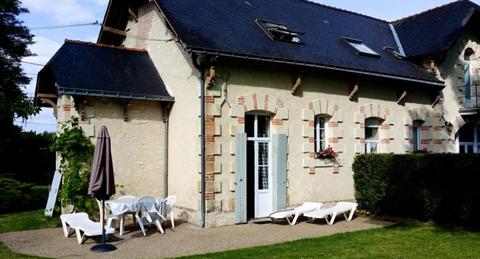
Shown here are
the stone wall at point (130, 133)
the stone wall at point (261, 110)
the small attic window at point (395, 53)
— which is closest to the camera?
the stone wall at point (130, 133)

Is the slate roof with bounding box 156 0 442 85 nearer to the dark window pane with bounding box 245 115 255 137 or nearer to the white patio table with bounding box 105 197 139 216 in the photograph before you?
the dark window pane with bounding box 245 115 255 137

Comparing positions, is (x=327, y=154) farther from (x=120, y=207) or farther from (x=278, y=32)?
(x=120, y=207)

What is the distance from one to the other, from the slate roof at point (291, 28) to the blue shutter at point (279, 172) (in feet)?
6.27

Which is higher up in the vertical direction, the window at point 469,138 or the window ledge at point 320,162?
the window at point 469,138

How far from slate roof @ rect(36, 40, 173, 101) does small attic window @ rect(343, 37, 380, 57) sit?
6035 mm

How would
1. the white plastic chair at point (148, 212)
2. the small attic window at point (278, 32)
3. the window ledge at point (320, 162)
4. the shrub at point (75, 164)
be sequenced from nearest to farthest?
the white plastic chair at point (148, 212)
the shrub at point (75, 164)
the window ledge at point (320, 162)
the small attic window at point (278, 32)

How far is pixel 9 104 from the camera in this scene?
14.5 m

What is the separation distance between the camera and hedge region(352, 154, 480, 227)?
9305 millimetres

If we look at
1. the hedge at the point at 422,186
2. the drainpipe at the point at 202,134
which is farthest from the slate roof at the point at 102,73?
the hedge at the point at 422,186

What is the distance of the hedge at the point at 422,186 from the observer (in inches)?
366

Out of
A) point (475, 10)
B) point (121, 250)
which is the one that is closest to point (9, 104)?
point (121, 250)

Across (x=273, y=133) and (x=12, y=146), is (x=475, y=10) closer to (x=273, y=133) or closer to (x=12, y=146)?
(x=273, y=133)

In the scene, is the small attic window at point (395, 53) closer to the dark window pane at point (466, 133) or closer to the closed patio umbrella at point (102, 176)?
the dark window pane at point (466, 133)

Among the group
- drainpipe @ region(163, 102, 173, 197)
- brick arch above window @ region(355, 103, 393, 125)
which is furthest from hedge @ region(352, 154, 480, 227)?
drainpipe @ region(163, 102, 173, 197)
